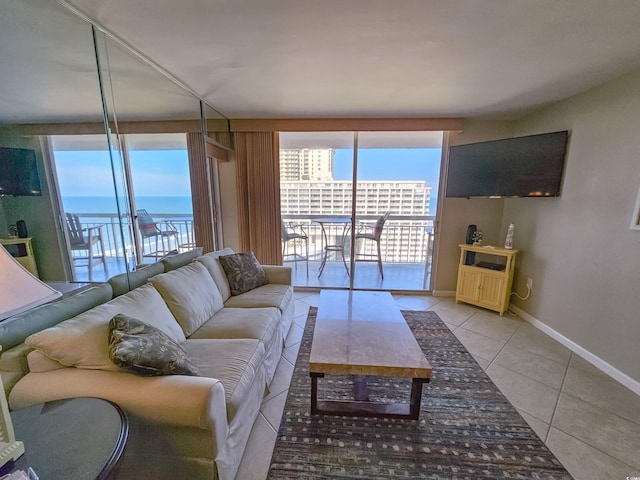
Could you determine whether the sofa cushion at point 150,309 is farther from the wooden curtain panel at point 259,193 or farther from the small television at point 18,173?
the wooden curtain panel at point 259,193

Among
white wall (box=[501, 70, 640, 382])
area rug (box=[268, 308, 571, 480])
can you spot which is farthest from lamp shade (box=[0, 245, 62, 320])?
white wall (box=[501, 70, 640, 382])

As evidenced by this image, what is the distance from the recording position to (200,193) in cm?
306

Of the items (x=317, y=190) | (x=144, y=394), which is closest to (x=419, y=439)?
(x=144, y=394)

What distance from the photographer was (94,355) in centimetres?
114

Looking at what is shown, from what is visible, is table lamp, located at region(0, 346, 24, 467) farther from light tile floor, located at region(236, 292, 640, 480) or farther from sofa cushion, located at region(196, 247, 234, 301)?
sofa cushion, located at region(196, 247, 234, 301)

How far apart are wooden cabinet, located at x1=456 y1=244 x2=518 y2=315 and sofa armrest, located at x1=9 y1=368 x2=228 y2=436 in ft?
10.2

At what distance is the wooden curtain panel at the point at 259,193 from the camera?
3408 millimetres

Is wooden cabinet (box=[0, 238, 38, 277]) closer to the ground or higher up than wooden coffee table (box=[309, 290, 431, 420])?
higher up

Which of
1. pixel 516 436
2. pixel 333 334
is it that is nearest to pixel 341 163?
pixel 333 334

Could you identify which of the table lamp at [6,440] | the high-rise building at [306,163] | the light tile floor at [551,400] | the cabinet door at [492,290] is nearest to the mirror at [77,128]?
the table lamp at [6,440]

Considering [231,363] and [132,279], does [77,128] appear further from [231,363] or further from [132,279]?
[231,363]

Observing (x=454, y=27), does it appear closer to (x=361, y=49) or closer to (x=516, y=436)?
(x=361, y=49)

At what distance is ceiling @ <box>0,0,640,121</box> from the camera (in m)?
1.31

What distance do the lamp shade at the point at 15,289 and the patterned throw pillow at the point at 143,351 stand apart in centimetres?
37
